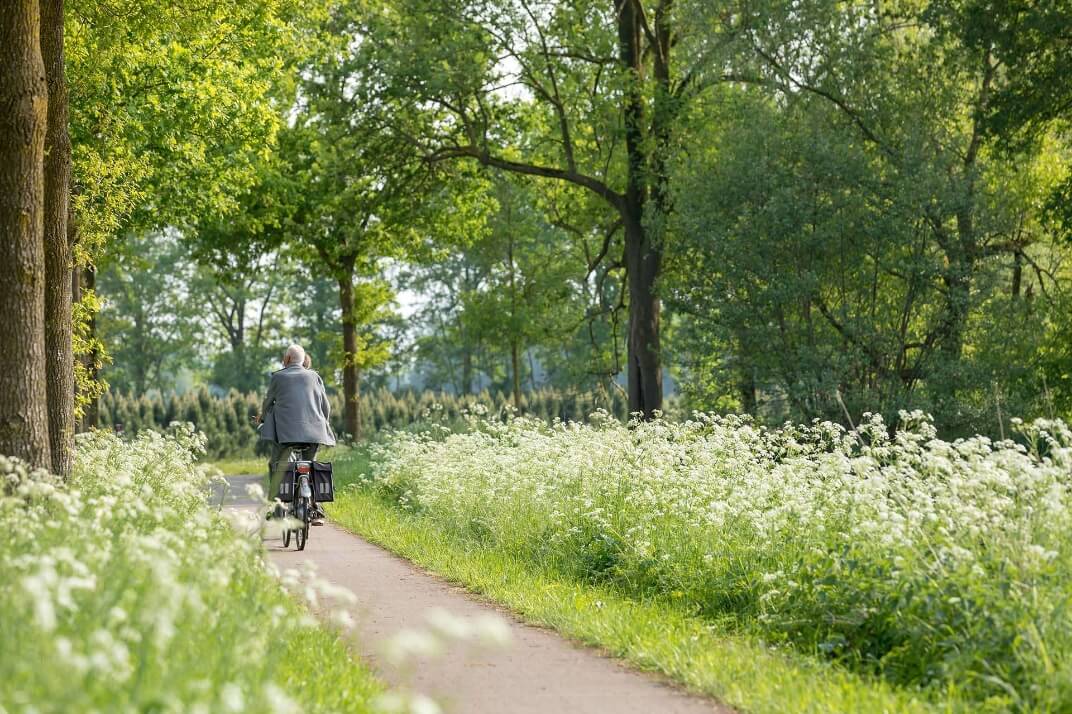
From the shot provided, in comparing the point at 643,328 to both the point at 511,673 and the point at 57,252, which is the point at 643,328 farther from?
the point at 511,673

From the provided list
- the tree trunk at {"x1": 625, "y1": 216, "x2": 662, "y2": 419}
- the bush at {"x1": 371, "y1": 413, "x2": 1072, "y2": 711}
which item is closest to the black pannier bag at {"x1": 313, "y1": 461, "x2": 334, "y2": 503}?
the bush at {"x1": 371, "y1": 413, "x2": 1072, "y2": 711}

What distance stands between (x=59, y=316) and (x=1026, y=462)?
9.35m

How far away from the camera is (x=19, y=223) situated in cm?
1011

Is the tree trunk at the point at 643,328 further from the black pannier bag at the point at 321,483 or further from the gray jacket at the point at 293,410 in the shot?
the gray jacket at the point at 293,410

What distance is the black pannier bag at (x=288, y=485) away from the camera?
12742mm

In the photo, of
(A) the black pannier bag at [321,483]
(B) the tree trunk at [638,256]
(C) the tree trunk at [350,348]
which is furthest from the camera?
(C) the tree trunk at [350,348]

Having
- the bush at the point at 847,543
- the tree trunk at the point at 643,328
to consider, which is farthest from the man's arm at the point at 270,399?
the tree trunk at the point at 643,328

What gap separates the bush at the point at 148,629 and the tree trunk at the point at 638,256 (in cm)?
1753

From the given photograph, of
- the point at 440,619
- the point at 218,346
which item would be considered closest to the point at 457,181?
the point at 440,619

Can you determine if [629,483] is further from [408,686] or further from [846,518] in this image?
Answer: [408,686]

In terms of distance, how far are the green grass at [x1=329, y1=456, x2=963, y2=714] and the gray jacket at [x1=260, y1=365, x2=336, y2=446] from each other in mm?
1599

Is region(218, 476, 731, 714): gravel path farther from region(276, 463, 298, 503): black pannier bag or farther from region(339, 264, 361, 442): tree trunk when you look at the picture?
region(339, 264, 361, 442): tree trunk

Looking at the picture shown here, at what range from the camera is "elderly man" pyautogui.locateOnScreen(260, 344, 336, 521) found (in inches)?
504

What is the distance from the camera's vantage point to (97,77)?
16.6 meters
